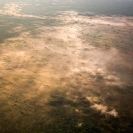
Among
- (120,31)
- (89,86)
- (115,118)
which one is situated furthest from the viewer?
(120,31)

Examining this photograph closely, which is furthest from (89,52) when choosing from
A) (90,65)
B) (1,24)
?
(1,24)

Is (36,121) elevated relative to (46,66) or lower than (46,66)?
lower

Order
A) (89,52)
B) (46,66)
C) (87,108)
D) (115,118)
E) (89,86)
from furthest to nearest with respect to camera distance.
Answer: (89,52) < (46,66) < (89,86) < (87,108) < (115,118)

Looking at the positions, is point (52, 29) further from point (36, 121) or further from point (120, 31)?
point (36, 121)

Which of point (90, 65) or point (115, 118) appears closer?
point (115, 118)

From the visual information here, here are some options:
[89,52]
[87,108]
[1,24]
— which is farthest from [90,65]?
[1,24]

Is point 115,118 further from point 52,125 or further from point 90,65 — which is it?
point 90,65

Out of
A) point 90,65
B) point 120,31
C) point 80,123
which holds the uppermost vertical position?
point 120,31
